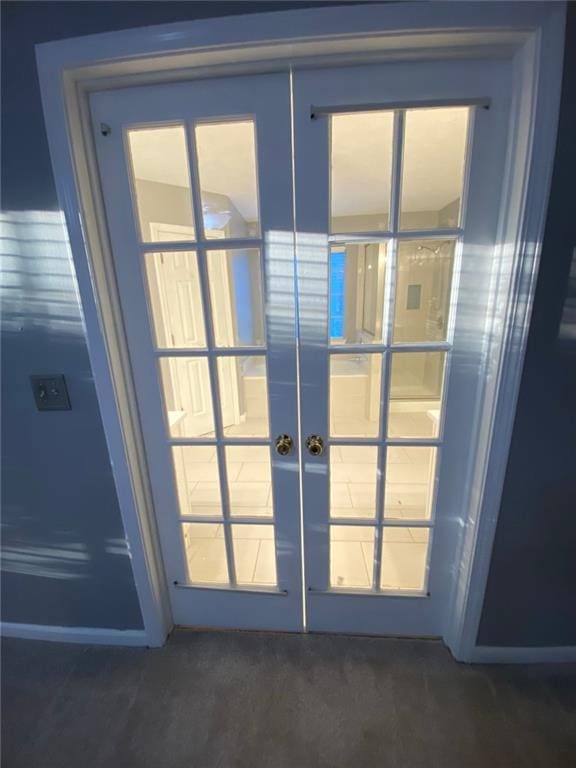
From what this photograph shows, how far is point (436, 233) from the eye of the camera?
3.01ft

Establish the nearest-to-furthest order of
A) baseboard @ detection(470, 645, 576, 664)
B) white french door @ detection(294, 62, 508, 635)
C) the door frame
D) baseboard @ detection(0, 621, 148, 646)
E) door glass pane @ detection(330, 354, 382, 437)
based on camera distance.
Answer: the door frame
white french door @ detection(294, 62, 508, 635)
door glass pane @ detection(330, 354, 382, 437)
baseboard @ detection(470, 645, 576, 664)
baseboard @ detection(0, 621, 148, 646)

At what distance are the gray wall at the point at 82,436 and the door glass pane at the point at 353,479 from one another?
48 cm

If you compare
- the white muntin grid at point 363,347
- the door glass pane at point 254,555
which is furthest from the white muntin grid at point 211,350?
the door glass pane at point 254,555

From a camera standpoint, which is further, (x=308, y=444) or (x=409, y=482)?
(x=409, y=482)

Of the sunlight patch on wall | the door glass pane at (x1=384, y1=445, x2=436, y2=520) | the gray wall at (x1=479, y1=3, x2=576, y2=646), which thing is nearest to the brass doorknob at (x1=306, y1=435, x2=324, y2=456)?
the door glass pane at (x1=384, y1=445, x2=436, y2=520)

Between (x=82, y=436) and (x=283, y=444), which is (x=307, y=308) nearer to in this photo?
(x=283, y=444)

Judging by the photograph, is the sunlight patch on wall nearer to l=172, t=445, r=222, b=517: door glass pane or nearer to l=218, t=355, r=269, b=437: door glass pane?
l=218, t=355, r=269, b=437: door glass pane

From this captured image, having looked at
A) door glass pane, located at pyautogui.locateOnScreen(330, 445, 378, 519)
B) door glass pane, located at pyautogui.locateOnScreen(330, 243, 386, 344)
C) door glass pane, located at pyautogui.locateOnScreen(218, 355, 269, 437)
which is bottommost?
door glass pane, located at pyautogui.locateOnScreen(330, 445, 378, 519)

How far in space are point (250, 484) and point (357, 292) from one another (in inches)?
36.2

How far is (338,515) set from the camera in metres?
1.25

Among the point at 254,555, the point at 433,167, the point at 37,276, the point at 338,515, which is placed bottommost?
the point at 254,555

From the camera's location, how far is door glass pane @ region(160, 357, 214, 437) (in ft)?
3.74

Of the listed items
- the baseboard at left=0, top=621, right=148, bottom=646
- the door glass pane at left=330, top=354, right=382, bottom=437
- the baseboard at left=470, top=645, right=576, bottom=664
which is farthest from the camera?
the baseboard at left=0, top=621, right=148, bottom=646

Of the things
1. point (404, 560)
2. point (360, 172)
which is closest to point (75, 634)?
point (404, 560)
